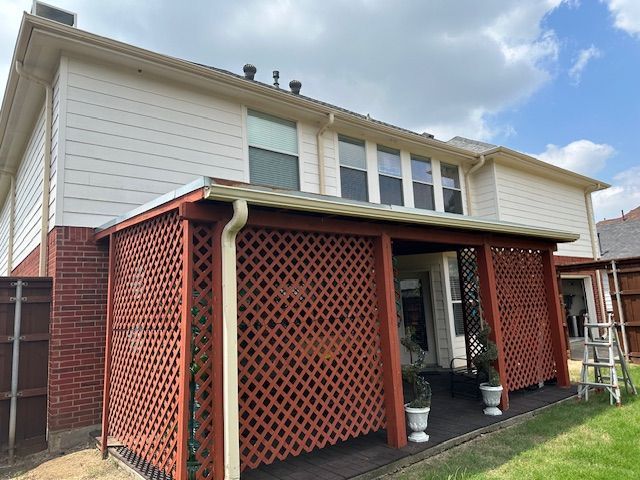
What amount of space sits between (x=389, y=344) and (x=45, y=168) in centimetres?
503

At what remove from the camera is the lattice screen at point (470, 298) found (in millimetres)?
7066

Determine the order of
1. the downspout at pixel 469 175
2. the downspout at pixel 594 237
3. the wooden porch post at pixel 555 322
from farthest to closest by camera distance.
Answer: the downspout at pixel 594 237 → the downspout at pixel 469 175 → the wooden porch post at pixel 555 322

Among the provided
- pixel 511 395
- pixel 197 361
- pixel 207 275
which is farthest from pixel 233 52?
pixel 511 395

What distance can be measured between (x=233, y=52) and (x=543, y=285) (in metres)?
7.74

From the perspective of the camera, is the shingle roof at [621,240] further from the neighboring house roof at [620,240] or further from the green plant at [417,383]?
the green plant at [417,383]

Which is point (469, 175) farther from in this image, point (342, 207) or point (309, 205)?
point (309, 205)

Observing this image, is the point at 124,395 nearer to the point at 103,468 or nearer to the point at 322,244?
the point at 103,468

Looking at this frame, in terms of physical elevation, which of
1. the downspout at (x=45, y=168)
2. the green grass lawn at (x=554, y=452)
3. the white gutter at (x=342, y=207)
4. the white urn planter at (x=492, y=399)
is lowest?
the green grass lawn at (x=554, y=452)

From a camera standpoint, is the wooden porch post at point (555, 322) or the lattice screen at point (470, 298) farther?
the lattice screen at point (470, 298)

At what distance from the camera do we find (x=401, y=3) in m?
7.00

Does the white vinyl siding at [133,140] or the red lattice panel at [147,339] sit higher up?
the white vinyl siding at [133,140]

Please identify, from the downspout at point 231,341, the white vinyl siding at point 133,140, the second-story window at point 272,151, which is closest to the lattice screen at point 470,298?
the second-story window at point 272,151

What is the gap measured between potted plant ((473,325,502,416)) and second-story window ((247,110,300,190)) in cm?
396

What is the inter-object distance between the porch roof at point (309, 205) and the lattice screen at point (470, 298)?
1.62m
